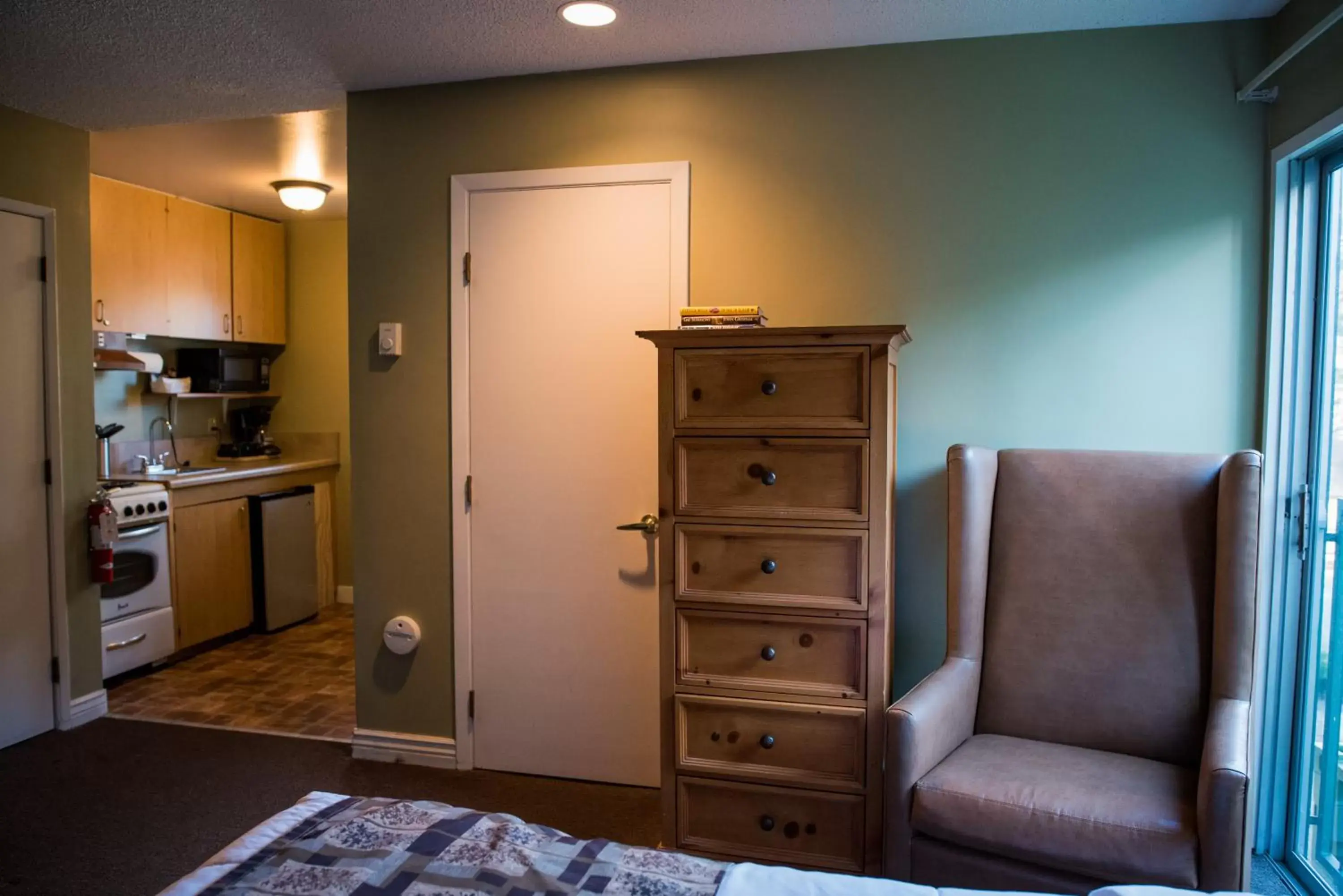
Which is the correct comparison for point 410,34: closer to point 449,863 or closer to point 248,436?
point 449,863

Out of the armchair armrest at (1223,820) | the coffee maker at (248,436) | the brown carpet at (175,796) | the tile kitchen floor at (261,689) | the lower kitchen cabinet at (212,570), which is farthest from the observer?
the coffee maker at (248,436)

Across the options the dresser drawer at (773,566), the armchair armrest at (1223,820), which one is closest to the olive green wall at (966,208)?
the dresser drawer at (773,566)

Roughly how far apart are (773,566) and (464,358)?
4.63ft

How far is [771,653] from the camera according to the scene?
2.28m

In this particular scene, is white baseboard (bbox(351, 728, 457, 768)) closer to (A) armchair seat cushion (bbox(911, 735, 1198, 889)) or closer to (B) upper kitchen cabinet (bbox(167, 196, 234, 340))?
(A) armchair seat cushion (bbox(911, 735, 1198, 889))

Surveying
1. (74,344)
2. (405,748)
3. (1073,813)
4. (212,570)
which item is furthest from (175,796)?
(1073,813)

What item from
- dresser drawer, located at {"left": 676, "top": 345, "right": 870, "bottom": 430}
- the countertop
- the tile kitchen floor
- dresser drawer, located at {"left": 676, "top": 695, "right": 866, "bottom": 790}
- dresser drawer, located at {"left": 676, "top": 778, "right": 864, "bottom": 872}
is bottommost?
the tile kitchen floor

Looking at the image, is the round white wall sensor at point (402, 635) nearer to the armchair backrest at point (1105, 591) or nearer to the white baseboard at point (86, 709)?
the white baseboard at point (86, 709)

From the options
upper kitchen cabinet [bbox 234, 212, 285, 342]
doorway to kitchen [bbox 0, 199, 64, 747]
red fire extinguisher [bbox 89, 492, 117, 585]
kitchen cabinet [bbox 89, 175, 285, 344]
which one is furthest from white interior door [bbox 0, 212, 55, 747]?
upper kitchen cabinet [bbox 234, 212, 285, 342]

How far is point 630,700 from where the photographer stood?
296 centimetres

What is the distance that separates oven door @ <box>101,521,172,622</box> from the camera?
4016 millimetres

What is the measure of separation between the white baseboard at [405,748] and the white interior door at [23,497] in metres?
1.29

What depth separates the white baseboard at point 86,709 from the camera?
11.4ft

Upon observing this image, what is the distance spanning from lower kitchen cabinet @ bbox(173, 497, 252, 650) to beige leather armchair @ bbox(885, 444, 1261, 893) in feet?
12.5
